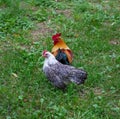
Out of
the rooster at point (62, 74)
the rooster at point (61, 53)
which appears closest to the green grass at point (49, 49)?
the rooster at point (62, 74)

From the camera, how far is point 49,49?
6.48 m

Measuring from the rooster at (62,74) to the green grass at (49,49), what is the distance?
10 centimetres

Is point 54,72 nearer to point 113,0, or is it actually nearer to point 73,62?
point 73,62

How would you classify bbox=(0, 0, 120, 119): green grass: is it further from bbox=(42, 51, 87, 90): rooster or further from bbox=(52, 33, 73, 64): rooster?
bbox=(52, 33, 73, 64): rooster

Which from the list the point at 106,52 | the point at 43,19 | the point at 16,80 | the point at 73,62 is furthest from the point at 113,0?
the point at 16,80

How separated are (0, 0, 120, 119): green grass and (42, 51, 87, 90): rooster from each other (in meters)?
0.10

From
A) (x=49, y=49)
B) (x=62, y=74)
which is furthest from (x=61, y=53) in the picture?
(x=49, y=49)

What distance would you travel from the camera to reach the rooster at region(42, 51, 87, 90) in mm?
5230

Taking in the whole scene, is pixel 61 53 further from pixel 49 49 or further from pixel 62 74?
pixel 49 49

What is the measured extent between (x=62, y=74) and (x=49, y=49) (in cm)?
131

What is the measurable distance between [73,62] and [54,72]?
2.88 ft

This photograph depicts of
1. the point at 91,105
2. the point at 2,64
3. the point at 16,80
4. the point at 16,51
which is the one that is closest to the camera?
the point at 91,105

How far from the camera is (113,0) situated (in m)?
8.88

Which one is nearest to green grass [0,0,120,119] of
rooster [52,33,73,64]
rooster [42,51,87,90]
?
rooster [42,51,87,90]
